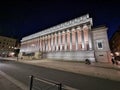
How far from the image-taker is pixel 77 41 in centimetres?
3444

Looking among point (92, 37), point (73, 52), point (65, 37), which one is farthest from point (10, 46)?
point (92, 37)

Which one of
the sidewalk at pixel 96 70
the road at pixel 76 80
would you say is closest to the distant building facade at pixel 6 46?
the sidewalk at pixel 96 70

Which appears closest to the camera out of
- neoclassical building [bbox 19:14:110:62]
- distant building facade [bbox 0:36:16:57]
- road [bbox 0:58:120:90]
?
road [bbox 0:58:120:90]

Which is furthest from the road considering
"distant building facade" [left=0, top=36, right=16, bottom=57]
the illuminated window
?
"distant building facade" [left=0, top=36, right=16, bottom=57]

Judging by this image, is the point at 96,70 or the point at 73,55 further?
the point at 73,55

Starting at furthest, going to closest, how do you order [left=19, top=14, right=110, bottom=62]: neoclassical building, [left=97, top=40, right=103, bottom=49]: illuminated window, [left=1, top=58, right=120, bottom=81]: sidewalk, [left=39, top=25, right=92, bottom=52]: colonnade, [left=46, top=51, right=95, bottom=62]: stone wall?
[left=39, top=25, right=92, bottom=52]: colonnade < [left=46, top=51, right=95, bottom=62]: stone wall < [left=97, top=40, right=103, bottom=49]: illuminated window < [left=19, top=14, right=110, bottom=62]: neoclassical building < [left=1, top=58, right=120, bottom=81]: sidewalk

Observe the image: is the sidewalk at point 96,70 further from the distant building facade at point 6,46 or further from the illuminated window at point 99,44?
the distant building facade at point 6,46

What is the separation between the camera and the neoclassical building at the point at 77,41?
92.0 ft

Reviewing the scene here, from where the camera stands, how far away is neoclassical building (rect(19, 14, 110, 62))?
92.0ft

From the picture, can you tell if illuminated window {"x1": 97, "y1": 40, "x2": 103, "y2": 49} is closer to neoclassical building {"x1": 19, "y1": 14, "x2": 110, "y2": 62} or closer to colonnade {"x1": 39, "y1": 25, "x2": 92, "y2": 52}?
neoclassical building {"x1": 19, "y1": 14, "x2": 110, "y2": 62}

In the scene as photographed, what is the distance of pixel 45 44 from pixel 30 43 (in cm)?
1971

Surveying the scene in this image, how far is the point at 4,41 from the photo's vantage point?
242ft

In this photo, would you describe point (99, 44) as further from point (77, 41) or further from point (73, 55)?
point (73, 55)

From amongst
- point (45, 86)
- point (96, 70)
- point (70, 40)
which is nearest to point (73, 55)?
point (70, 40)
